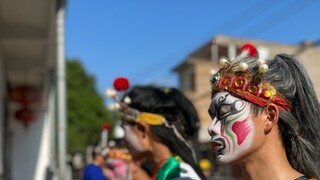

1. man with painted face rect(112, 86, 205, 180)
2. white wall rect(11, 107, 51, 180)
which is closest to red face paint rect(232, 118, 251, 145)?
man with painted face rect(112, 86, 205, 180)

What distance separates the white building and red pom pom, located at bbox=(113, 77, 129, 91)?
2.46m

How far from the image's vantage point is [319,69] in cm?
303

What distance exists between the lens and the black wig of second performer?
2.99 meters

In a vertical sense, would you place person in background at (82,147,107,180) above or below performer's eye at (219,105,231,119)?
below

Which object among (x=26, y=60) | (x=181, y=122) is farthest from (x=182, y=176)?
(x=26, y=60)

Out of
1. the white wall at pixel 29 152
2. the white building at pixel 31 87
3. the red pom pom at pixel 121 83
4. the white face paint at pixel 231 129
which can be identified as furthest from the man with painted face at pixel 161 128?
the white wall at pixel 29 152

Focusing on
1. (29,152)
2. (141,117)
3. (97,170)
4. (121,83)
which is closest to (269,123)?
(141,117)

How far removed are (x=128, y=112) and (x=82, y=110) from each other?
1397 inches

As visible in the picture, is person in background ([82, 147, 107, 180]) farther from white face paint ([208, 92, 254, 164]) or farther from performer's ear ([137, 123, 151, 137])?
white face paint ([208, 92, 254, 164])

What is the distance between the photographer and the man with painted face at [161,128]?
9.68ft

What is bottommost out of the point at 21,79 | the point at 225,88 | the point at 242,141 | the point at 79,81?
the point at 242,141

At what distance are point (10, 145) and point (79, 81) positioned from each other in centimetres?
2980

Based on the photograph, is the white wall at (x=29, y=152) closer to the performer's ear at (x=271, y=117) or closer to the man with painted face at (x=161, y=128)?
the man with painted face at (x=161, y=128)

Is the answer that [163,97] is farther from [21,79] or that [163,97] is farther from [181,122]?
[21,79]
